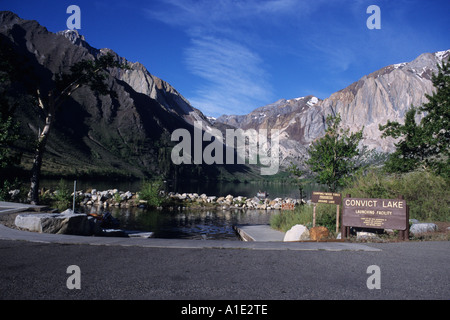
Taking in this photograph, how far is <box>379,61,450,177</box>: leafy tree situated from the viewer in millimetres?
23859

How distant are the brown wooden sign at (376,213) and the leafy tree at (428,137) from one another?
13.6 m

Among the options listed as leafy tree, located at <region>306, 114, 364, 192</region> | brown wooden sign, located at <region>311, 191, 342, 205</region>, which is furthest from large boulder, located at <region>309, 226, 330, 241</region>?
leafy tree, located at <region>306, 114, 364, 192</region>

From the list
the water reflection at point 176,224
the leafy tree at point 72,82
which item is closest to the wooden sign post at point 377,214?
the water reflection at point 176,224


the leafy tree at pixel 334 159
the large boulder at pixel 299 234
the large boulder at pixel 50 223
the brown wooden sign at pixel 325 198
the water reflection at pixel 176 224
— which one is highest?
the leafy tree at pixel 334 159

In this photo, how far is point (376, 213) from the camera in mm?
11969

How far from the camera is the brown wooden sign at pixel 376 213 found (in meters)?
11.7

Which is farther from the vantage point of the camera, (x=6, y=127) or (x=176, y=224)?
(x=176, y=224)

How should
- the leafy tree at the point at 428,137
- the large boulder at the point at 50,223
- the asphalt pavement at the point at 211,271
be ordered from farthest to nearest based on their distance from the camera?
the leafy tree at the point at 428,137, the large boulder at the point at 50,223, the asphalt pavement at the point at 211,271

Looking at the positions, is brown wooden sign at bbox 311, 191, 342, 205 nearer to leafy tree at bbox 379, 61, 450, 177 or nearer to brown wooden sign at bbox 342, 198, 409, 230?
brown wooden sign at bbox 342, 198, 409, 230

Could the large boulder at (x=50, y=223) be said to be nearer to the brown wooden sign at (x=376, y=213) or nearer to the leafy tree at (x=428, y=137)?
the brown wooden sign at (x=376, y=213)

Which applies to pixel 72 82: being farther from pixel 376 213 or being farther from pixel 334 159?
pixel 376 213

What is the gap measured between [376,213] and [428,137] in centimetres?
1566

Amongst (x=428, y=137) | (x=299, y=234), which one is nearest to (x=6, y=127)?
(x=299, y=234)
